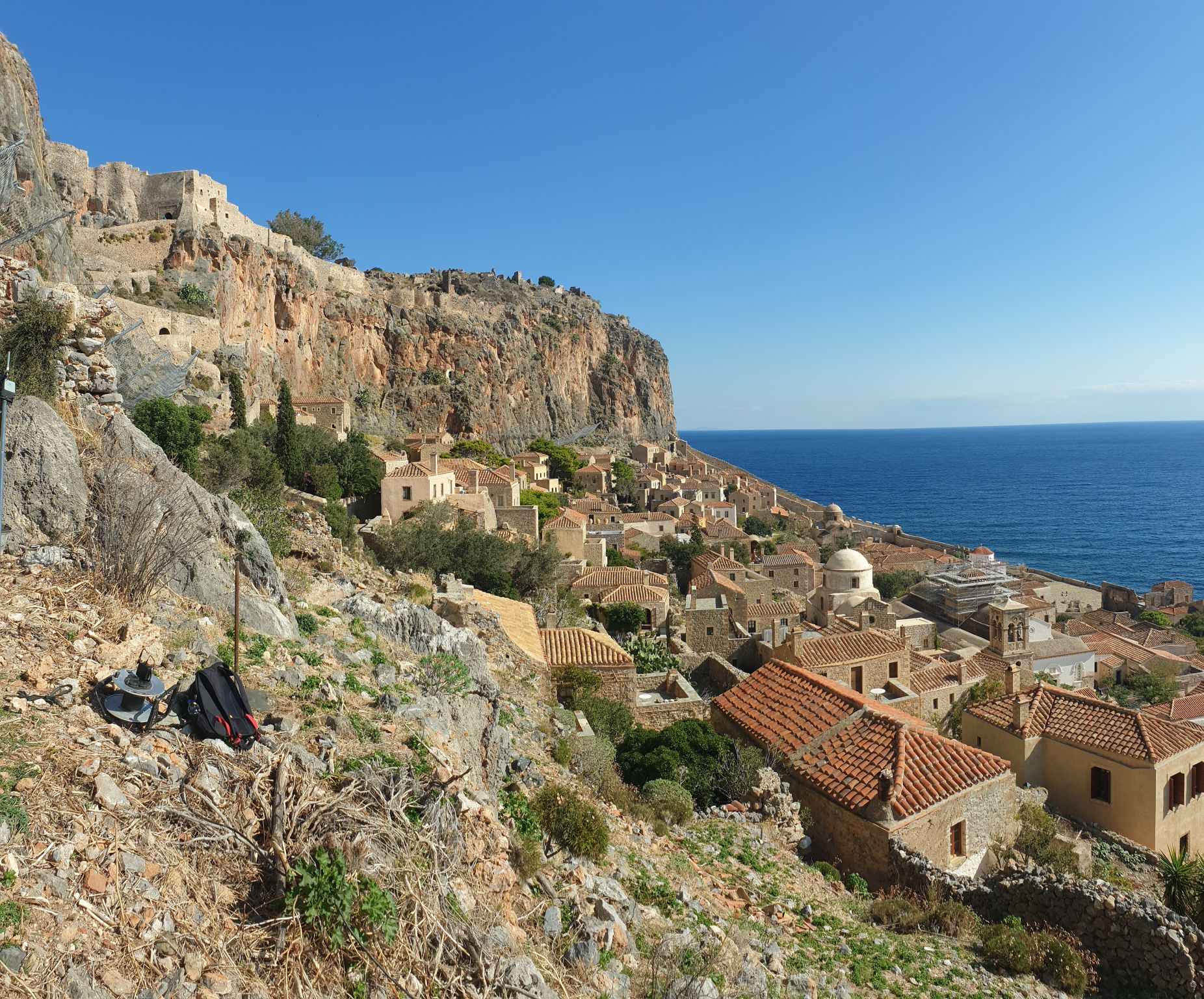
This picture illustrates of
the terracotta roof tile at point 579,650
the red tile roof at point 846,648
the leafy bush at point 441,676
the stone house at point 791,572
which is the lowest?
the stone house at point 791,572

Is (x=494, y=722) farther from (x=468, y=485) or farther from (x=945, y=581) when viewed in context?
(x=945, y=581)

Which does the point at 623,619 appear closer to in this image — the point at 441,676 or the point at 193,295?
the point at 441,676

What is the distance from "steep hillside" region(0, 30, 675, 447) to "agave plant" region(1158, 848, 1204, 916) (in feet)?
108

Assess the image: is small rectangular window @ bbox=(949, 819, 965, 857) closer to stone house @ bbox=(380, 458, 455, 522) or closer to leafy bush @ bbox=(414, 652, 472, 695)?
leafy bush @ bbox=(414, 652, 472, 695)

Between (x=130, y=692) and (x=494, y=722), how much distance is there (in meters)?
4.09

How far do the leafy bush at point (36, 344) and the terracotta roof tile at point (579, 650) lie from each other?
398 inches

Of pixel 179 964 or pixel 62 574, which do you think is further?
pixel 62 574

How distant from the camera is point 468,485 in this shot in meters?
35.1

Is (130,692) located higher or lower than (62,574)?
lower

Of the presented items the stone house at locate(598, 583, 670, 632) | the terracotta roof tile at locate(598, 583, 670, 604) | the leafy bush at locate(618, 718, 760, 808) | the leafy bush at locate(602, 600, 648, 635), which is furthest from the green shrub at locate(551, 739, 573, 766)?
the terracotta roof tile at locate(598, 583, 670, 604)

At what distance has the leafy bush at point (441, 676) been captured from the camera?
8281mm

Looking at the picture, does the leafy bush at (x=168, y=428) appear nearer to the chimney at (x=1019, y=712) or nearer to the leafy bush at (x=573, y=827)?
the leafy bush at (x=573, y=827)

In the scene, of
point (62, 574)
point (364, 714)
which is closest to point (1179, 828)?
point (364, 714)

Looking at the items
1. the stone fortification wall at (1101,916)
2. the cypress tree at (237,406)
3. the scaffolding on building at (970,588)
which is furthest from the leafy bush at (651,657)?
the scaffolding on building at (970,588)
